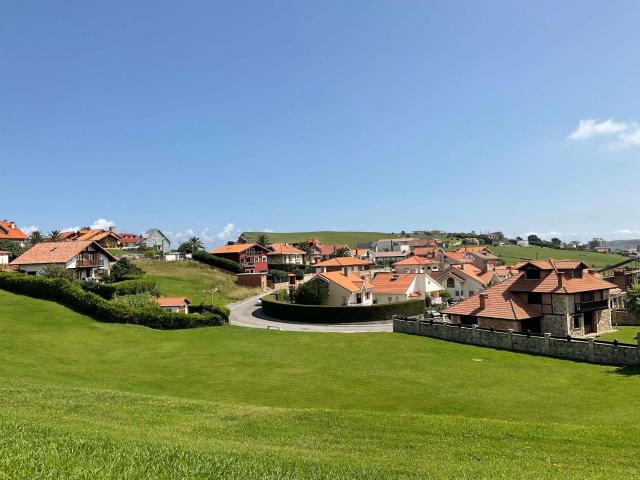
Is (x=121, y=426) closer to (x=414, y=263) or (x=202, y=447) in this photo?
(x=202, y=447)

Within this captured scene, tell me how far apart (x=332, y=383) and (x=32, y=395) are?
1556 cm

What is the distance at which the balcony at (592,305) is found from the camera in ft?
163

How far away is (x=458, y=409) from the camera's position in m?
22.4

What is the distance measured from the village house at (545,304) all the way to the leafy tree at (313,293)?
22.5 metres

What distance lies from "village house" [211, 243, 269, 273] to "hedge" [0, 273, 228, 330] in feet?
161

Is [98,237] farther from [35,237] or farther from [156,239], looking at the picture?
[156,239]

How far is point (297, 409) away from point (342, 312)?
4250 cm

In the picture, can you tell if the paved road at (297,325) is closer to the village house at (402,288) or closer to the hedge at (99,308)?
the hedge at (99,308)

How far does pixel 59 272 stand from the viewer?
199 feet

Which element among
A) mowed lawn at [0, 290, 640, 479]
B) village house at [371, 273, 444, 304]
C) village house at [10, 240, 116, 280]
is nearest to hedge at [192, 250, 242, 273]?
village house at [10, 240, 116, 280]

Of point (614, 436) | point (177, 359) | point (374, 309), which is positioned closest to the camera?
point (614, 436)

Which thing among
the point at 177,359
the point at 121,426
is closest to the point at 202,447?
the point at 121,426

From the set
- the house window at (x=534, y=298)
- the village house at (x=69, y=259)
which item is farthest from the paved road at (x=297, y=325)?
the village house at (x=69, y=259)

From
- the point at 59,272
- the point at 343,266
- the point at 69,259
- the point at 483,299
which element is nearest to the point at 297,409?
the point at 483,299
